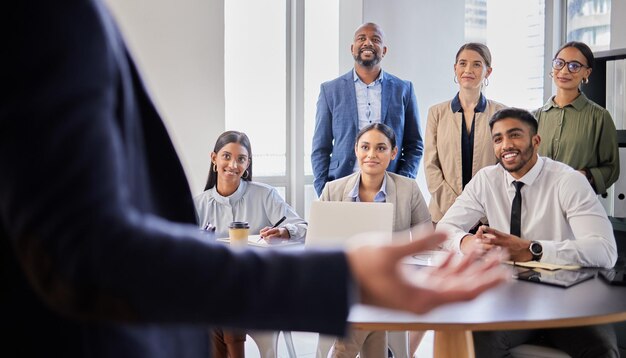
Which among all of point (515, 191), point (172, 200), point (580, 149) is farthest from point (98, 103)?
point (580, 149)

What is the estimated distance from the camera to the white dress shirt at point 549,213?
2.41 m

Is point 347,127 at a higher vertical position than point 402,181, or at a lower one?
higher

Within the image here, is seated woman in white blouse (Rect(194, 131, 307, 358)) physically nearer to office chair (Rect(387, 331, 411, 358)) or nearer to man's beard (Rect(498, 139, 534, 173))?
office chair (Rect(387, 331, 411, 358))

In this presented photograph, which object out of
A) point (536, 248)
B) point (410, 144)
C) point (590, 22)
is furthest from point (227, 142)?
point (590, 22)

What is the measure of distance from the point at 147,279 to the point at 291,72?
5.25 meters

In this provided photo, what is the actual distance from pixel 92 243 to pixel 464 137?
12.0 feet

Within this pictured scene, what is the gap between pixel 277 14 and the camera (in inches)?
219

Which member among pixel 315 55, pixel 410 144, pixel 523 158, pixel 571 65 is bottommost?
pixel 523 158

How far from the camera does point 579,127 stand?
3.75m

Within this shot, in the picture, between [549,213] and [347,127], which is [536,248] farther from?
[347,127]

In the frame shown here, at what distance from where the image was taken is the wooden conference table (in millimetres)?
1604

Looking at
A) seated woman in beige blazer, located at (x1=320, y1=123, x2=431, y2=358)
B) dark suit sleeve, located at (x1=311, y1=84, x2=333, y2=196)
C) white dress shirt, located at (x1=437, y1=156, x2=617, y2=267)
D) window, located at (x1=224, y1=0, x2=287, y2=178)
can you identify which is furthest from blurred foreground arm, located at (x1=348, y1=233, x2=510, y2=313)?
window, located at (x1=224, y1=0, x2=287, y2=178)

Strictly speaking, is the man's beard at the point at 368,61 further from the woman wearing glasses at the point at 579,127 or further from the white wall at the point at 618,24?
the white wall at the point at 618,24

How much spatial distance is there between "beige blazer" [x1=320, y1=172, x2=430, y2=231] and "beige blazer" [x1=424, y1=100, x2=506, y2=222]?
0.52m
